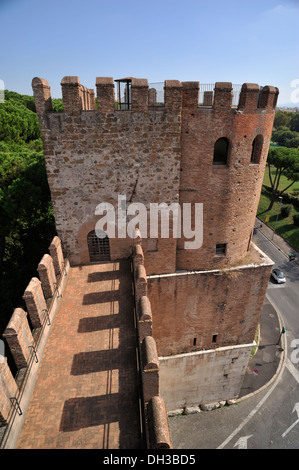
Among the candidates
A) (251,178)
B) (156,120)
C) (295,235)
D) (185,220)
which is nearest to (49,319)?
(185,220)

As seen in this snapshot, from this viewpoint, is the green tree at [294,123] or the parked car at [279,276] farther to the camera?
the green tree at [294,123]

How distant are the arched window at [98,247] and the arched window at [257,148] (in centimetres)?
783

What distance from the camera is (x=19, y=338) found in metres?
6.74

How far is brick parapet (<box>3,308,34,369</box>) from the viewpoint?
21.4 ft

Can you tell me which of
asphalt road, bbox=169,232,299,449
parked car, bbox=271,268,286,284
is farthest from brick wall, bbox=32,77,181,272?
parked car, bbox=271,268,286,284

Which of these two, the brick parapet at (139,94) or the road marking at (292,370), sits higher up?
the brick parapet at (139,94)

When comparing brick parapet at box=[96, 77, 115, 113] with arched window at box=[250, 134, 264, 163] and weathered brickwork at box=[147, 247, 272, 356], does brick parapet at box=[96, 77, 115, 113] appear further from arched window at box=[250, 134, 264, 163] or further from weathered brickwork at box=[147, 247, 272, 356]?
weathered brickwork at box=[147, 247, 272, 356]

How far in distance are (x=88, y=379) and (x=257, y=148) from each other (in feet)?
37.9

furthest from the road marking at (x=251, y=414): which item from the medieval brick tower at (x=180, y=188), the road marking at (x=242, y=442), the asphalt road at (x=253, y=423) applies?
the medieval brick tower at (x=180, y=188)

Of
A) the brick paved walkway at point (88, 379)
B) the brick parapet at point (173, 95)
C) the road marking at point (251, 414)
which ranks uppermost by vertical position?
the brick parapet at point (173, 95)

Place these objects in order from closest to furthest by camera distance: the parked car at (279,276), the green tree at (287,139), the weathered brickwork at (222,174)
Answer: the weathered brickwork at (222,174), the parked car at (279,276), the green tree at (287,139)

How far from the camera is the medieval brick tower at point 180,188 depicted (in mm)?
9891

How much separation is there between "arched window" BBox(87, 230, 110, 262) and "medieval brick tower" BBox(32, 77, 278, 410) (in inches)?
2.6

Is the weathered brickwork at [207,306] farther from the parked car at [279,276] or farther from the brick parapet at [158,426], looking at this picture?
the parked car at [279,276]
